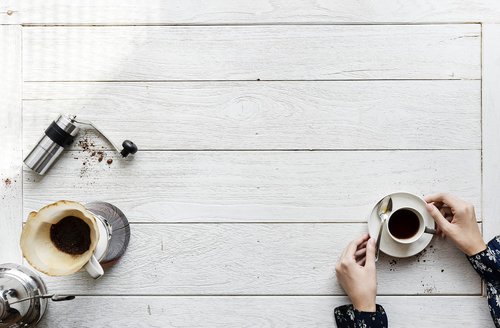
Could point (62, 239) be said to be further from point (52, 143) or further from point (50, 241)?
point (52, 143)

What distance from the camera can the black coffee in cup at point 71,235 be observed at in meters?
1.05

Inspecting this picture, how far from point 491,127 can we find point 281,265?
59 cm

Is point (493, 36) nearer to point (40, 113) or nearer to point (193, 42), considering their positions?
point (193, 42)

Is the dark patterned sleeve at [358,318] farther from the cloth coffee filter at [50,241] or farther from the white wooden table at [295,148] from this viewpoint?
the cloth coffee filter at [50,241]

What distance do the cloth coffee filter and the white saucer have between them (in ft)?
2.02

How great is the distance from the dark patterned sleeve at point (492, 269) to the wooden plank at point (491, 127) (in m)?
0.05

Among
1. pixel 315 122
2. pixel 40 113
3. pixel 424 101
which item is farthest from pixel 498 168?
pixel 40 113

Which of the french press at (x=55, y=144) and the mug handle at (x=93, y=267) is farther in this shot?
the french press at (x=55, y=144)

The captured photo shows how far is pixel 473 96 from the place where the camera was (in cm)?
118

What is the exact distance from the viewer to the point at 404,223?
3.73 ft

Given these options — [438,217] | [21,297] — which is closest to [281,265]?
[438,217]

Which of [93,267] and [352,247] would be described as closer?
[93,267]

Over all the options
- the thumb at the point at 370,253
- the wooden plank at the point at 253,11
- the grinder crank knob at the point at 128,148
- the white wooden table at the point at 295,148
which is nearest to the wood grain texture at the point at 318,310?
the white wooden table at the point at 295,148

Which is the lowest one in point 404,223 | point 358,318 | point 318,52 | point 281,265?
point 358,318
